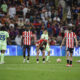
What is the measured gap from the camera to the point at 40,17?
31234 millimetres

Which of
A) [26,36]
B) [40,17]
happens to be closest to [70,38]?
[26,36]

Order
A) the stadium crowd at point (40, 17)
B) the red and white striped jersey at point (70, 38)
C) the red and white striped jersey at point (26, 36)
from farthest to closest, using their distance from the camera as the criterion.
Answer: the stadium crowd at point (40, 17)
the red and white striped jersey at point (26, 36)
the red and white striped jersey at point (70, 38)

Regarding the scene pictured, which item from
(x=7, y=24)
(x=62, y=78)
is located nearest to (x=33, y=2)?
(x=7, y=24)

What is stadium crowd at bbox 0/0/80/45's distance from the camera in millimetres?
29859

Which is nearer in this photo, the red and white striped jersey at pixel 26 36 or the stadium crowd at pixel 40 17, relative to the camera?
the red and white striped jersey at pixel 26 36

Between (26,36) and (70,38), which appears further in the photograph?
(26,36)

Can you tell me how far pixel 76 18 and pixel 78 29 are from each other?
1850 mm

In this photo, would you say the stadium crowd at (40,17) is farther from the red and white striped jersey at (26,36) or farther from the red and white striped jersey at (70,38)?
the red and white striped jersey at (70,38)

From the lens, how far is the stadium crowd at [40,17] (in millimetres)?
29859

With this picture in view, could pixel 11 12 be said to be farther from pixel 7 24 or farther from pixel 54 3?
pixel 54 3

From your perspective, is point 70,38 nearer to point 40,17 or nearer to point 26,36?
point 26,36

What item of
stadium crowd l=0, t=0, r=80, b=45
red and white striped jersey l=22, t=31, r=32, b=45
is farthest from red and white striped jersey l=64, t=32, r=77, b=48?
stadium crowd l=0, t=0, r=80, b=45

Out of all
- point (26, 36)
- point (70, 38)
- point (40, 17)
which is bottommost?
point (70, 38)

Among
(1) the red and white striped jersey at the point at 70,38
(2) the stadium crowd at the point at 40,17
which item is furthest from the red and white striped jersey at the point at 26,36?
(2) the stadium crowd at the point at 40,17
